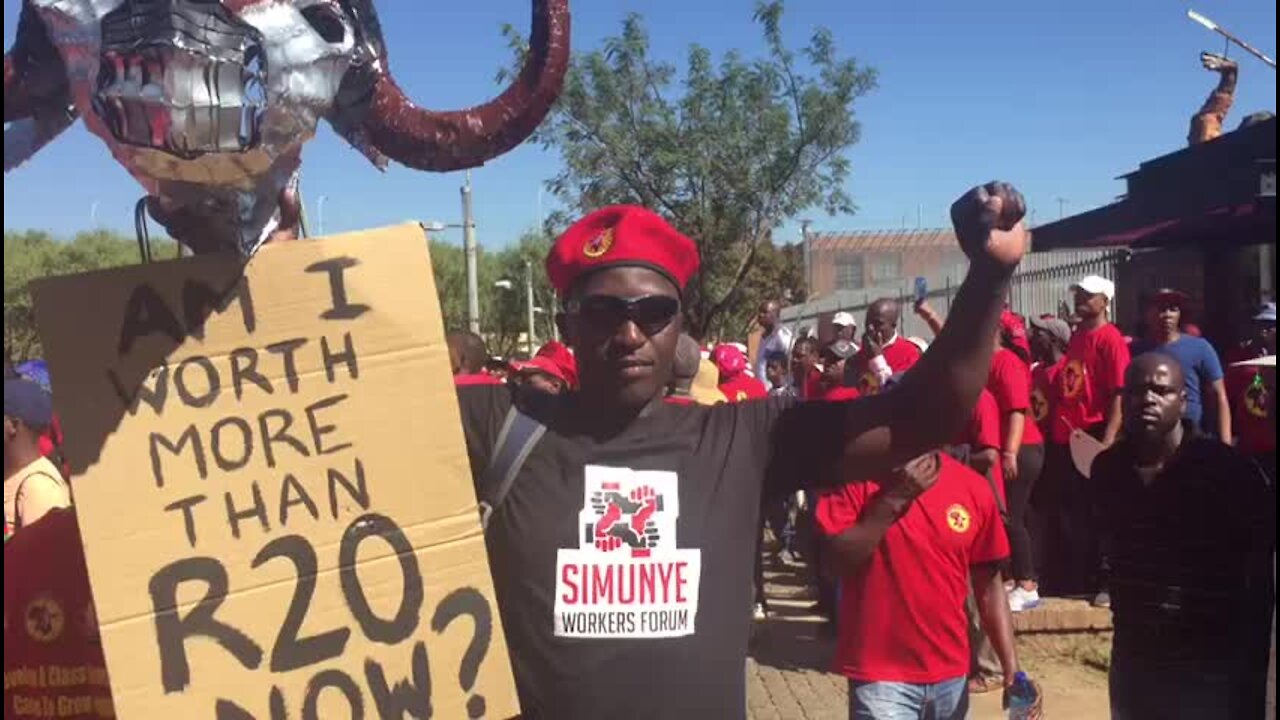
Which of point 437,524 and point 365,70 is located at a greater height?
point 365,70

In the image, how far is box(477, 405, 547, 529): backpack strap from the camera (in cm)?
227

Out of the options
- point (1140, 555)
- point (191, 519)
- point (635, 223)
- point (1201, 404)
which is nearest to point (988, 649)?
point (1201, 404)

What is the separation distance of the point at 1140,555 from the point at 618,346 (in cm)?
241

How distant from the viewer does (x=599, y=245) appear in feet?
7.95

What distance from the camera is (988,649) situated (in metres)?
6.76

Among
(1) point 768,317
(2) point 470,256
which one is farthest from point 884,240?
(1) point 768,317

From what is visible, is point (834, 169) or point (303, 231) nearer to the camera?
point (303, 231)

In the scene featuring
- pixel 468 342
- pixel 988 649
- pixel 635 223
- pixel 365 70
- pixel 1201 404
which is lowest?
pixel 988 649

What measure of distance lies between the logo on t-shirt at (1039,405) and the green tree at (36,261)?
558cm

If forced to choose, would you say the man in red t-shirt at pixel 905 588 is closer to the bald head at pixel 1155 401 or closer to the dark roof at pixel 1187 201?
the bald head at pixel 1155 401

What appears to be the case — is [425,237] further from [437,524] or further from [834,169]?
[834,169]

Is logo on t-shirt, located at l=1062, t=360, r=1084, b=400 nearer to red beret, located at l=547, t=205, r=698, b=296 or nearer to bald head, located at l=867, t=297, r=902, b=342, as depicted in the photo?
bald head, located at l=867, t=297, r=902, b=342

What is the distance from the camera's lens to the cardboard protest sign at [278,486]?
77.9 inches

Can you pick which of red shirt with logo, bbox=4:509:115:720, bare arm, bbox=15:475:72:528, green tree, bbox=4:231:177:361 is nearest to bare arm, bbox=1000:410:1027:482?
green tree, bbox=4:231:177:361
